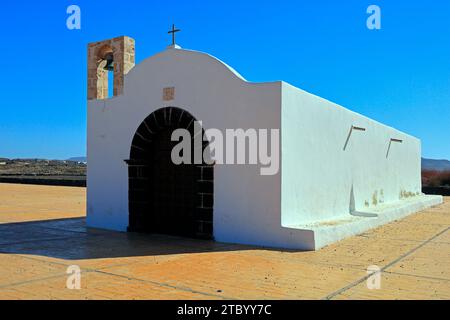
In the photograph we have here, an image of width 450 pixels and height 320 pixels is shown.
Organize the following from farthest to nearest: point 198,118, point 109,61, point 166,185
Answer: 1. point 109,61
2. point 166,185
3. point 198,118

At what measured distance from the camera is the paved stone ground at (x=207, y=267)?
4.83 metres

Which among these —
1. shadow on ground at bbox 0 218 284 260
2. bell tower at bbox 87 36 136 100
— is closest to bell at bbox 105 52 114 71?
bell tower at bbox 87 36 136 100

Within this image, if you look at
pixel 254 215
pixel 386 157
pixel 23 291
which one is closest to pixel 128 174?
pixel 254 215

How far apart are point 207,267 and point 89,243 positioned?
9.48 ft

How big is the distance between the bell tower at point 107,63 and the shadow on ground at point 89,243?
133 inches

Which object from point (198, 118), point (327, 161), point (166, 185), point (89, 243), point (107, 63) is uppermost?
point (107, 63)

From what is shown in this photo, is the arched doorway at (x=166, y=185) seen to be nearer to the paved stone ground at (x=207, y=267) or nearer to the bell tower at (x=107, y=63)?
the paved stone ground at (x=207, y=267)

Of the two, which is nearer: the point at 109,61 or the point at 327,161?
the point at 327,161

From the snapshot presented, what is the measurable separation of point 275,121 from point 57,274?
Answer: 4.27m

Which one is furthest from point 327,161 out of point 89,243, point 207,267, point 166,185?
point 89,243

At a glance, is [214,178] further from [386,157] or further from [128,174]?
[386,157]

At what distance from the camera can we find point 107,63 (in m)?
11.0

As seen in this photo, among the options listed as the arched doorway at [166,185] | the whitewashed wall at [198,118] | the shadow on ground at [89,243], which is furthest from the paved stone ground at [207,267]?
the whitewashed wall at [198,118]

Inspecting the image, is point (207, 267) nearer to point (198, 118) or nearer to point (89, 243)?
point (89, 243)
